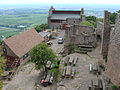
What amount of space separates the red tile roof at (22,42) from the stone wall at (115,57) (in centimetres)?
1970

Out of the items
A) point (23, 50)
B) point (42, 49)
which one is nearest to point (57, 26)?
point (23, 50)

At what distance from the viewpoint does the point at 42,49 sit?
26562mm

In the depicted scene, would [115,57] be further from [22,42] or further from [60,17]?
[60,17]

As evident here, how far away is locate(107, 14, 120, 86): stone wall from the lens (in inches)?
627

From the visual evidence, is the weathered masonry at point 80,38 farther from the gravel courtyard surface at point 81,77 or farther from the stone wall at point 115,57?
the stone wall at point 115,57

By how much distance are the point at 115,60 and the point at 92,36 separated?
14.9 m

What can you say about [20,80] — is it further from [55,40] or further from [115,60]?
[55,40]

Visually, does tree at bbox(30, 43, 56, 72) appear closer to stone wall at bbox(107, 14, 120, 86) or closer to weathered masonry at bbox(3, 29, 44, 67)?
weathered masonry at bbox(3, 29, 44, 67)

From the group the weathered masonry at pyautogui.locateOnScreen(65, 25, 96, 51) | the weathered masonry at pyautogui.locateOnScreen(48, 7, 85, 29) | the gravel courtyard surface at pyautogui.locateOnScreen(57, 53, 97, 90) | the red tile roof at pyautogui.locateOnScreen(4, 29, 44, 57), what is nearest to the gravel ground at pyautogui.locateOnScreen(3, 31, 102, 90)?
the gravel courtyard surface at pyautogui.locateOnScreen(57, 53, 97, 90)

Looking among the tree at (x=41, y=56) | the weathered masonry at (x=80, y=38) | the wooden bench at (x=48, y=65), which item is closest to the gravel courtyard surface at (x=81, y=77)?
the tree at (x=41, y=56)

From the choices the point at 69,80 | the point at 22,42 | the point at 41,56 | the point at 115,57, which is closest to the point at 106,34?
the point at 115,57

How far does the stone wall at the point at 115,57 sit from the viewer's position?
15.9 m

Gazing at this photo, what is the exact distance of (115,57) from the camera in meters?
16.5

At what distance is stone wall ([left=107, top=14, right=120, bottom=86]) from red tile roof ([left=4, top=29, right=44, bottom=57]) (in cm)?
1970
